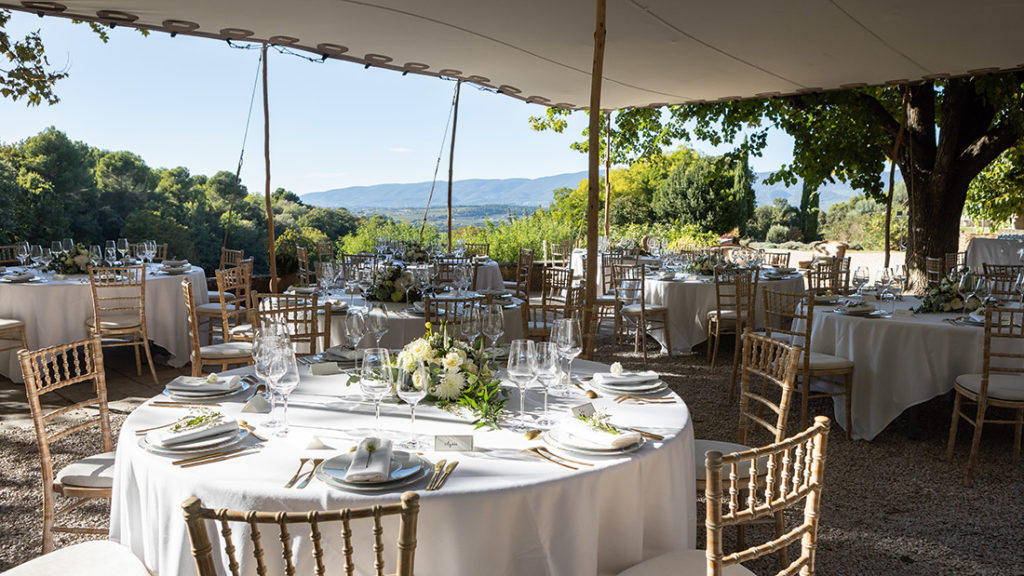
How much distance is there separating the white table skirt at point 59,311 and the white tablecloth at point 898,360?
5961 mm

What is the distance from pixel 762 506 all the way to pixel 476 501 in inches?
28.5

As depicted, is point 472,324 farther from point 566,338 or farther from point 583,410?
point 583,410

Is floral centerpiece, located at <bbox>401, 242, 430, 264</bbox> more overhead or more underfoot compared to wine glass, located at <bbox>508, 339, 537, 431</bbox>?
more overhead

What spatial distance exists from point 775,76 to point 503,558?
718cm

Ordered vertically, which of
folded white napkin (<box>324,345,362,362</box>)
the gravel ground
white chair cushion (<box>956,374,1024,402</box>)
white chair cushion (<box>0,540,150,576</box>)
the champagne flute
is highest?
the champagne flute

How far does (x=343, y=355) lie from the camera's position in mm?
3172

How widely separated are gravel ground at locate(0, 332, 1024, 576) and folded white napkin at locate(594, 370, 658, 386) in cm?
108

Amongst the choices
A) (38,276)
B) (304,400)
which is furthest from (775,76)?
(38,276)

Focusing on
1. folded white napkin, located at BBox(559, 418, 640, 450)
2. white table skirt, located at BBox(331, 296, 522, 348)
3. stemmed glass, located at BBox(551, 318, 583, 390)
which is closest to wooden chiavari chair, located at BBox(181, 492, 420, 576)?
folded white napkin, located at BBox(559, 418, 640, 450)

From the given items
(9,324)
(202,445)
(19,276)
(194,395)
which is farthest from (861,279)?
(19,276)

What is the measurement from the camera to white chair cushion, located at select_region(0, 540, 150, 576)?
195cm

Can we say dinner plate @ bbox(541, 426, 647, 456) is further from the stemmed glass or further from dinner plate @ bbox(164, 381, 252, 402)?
dinner plate @ bbox(164, 381, 252, 402)

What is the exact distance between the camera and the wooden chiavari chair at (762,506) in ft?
5.07

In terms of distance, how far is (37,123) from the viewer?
22.3 metres
